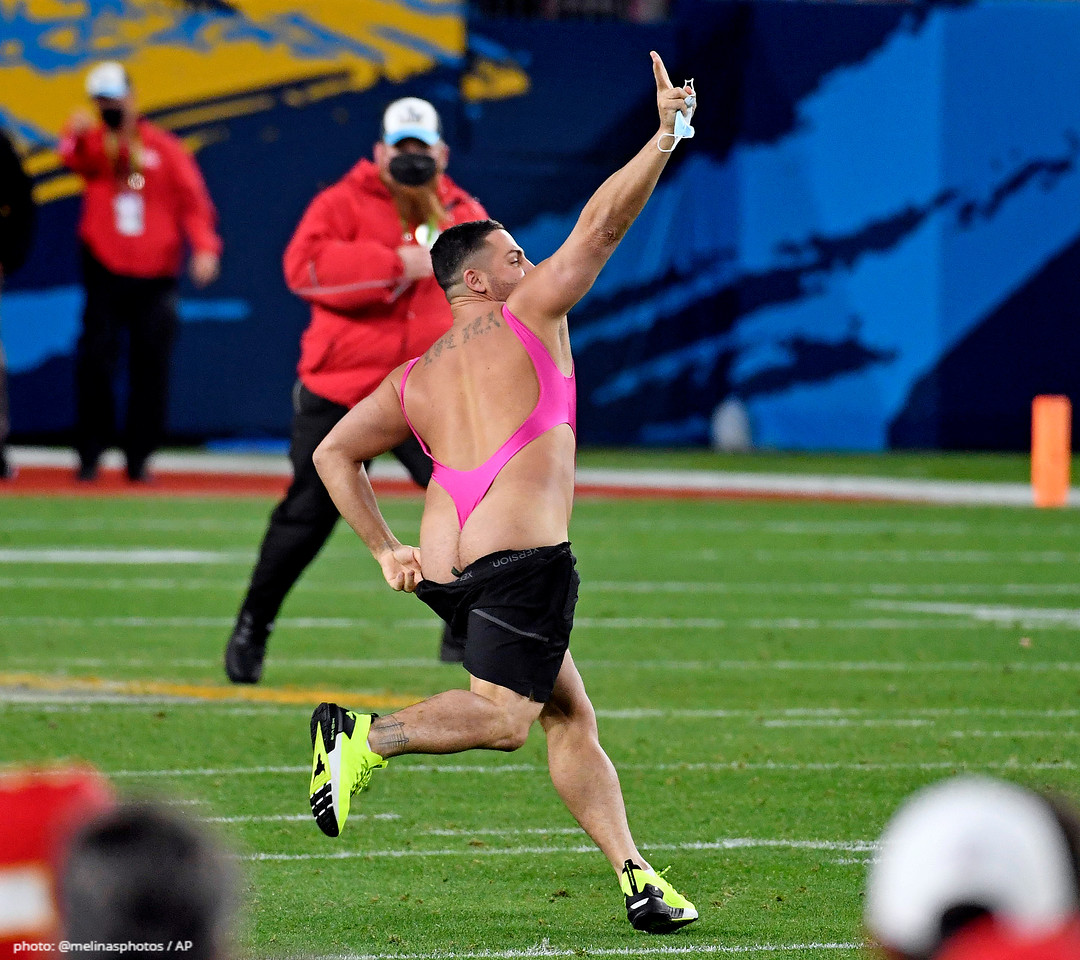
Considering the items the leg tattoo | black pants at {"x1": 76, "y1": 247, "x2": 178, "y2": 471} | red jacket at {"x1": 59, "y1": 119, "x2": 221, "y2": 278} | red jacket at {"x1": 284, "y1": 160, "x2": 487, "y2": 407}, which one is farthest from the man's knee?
black pants at {"x1": 76, "y1": 247, "x2": 178, "y2": 471}

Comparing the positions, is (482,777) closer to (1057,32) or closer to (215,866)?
(215,866)

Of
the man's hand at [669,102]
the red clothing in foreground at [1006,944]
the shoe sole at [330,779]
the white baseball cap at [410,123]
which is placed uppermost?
the man's hand at [669,102]

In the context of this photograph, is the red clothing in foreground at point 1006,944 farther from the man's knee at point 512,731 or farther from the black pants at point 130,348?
the black pants at point 130,348

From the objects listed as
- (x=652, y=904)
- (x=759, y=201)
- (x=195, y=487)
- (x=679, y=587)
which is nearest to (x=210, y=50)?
(x=195, y=487)

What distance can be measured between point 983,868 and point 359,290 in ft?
23.5

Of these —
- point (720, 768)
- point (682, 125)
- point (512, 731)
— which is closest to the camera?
point (512, 731)

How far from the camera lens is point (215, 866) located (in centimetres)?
179

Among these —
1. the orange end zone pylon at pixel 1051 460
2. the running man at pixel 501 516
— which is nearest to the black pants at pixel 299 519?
the running man at pixel 501 516

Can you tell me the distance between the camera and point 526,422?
5.29m

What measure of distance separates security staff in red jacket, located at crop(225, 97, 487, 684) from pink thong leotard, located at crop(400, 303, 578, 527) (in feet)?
10.8

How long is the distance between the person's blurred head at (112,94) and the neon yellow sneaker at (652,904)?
40.1 ft

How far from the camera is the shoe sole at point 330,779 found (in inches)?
193

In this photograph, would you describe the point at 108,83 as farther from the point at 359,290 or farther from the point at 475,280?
the point at 475,280

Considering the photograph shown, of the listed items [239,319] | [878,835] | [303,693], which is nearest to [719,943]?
[878,835]
